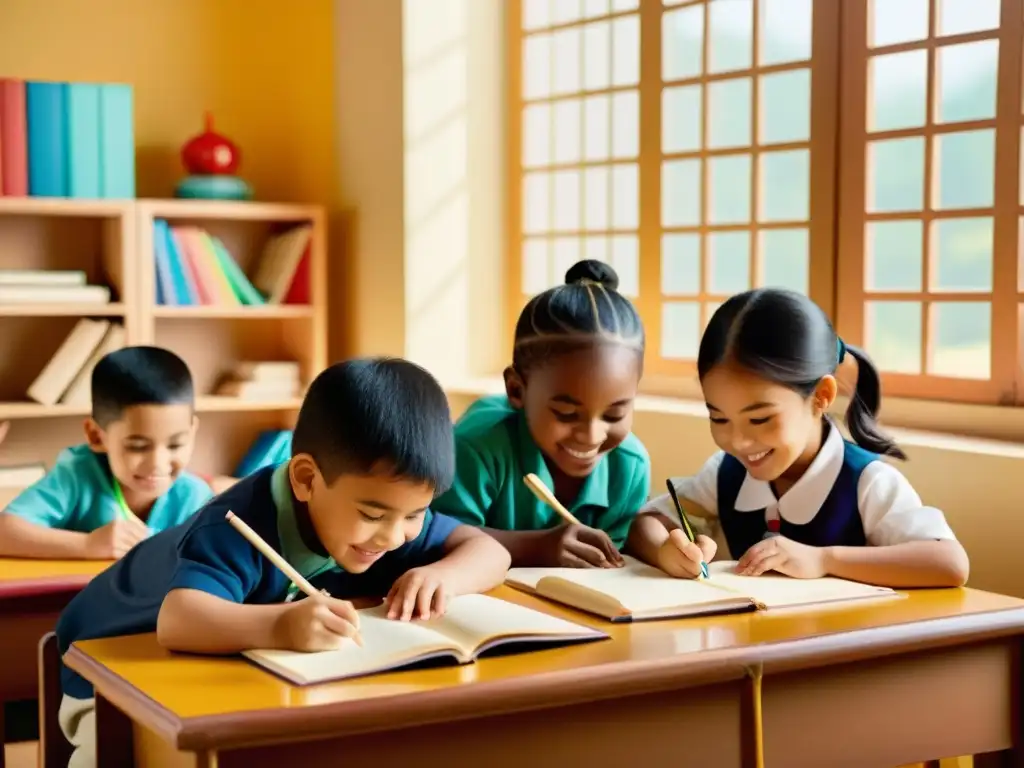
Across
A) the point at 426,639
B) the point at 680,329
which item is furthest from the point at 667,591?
the point at 680,329

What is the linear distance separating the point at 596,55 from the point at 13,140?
1.74 metres

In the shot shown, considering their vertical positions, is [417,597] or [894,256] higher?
[894,256]

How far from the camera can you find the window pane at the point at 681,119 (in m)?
3.81

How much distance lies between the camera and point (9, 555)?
2389 mm

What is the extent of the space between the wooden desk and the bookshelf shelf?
102 inches

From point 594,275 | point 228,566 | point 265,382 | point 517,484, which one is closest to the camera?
point 228,566

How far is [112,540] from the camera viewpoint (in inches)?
93.4

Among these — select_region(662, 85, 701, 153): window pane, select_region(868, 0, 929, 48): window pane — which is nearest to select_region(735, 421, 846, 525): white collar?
select_region(868, 0, 929, 48): window pane

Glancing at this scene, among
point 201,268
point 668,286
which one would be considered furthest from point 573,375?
point 201,268

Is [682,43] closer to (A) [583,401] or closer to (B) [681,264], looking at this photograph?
(B) [681,264]

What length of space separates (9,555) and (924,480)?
173 centimetres

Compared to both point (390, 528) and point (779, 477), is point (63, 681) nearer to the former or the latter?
point (390, 528)

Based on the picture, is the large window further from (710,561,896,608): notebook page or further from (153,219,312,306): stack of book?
(710,561,896,608): notebook page

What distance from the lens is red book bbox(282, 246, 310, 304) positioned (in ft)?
14.9
